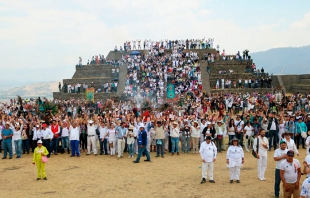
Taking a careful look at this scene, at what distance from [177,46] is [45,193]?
→ 111 ft

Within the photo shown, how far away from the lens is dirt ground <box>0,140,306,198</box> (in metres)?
8.94

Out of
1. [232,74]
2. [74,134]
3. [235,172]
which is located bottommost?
[235,172]

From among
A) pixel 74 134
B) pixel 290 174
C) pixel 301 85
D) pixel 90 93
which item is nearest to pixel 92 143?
pixel 74 134

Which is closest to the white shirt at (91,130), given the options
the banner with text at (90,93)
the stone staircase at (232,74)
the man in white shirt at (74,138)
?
the man in white shirt at (74,138)

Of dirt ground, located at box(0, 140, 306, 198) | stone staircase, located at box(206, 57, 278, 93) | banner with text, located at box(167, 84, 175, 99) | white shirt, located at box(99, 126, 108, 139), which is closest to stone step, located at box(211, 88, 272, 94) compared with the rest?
stone staircase, located at box(206, 57, 278, 93)

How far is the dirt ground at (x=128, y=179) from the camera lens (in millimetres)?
8938

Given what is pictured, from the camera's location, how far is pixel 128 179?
10211 mm

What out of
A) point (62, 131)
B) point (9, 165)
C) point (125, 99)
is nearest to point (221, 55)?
point (125, 99)

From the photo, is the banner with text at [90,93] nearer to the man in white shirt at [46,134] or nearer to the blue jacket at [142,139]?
the man in white shirt at [46,134]

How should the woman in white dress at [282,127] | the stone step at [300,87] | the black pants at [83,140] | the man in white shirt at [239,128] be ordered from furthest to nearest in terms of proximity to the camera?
the stone step at [300,87], the black pants at [83,140], the woman in white dress at [282,127], the man in white shirt at [239,128]

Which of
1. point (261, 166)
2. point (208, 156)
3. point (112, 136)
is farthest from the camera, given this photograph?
point (112, 136)

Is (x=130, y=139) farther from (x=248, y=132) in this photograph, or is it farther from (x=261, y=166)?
(x=261, y=166)

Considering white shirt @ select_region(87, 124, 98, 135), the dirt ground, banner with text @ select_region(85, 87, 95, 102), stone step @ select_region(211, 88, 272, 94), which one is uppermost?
stone step @ select_region(211, 88, 272, 94)

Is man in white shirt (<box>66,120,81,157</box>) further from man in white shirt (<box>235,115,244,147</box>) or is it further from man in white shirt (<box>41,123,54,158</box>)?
man in white shirt (<box>235,115,244,147</box>)
